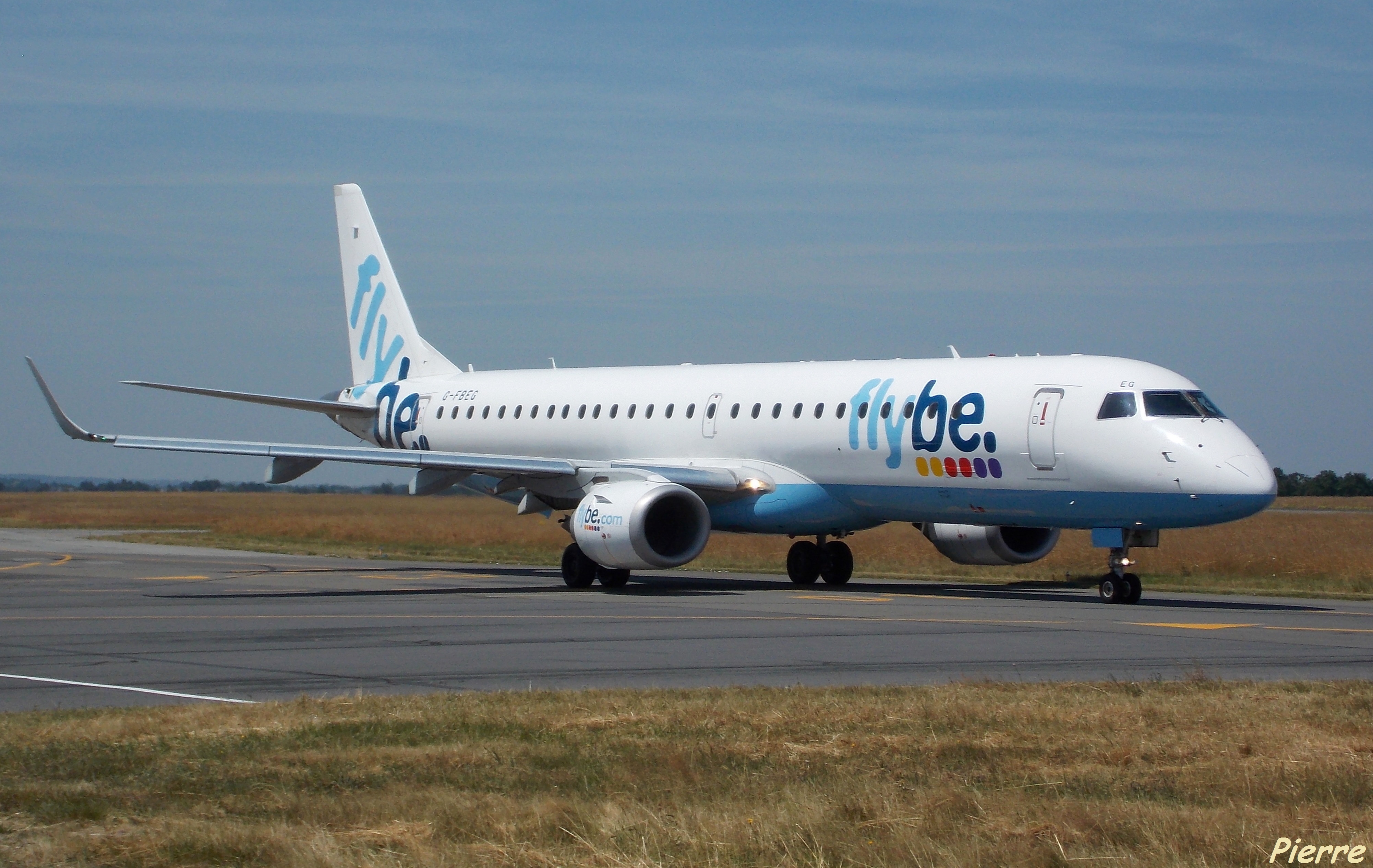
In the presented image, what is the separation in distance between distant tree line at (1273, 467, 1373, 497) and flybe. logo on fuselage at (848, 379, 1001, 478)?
9441 centimetres

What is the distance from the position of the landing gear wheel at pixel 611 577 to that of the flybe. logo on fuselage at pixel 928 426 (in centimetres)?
447

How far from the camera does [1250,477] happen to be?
814 inches

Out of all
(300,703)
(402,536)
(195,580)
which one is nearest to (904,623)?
(300,703)

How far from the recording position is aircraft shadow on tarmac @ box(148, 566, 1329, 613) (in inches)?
916

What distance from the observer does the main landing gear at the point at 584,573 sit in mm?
26312

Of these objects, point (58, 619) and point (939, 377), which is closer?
point (58, 619)

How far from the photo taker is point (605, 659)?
14.6 metres

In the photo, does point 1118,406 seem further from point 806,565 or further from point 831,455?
point 806,565

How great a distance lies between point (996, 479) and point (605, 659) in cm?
Result: 1009

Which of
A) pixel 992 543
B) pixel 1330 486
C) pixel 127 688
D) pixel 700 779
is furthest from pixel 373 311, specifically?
pixel 1330 486

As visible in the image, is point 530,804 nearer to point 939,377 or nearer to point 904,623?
point 904,623

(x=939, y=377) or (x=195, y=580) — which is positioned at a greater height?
(x=939, y=377)

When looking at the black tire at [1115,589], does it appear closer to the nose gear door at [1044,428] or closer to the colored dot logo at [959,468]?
the nose gear door at [1044,428]

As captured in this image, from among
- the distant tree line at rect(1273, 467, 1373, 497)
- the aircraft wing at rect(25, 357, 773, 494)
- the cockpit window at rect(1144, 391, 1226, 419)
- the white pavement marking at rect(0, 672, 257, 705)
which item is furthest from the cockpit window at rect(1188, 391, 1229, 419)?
the distant tree line at rect(1273, 467, 1373, 497)
